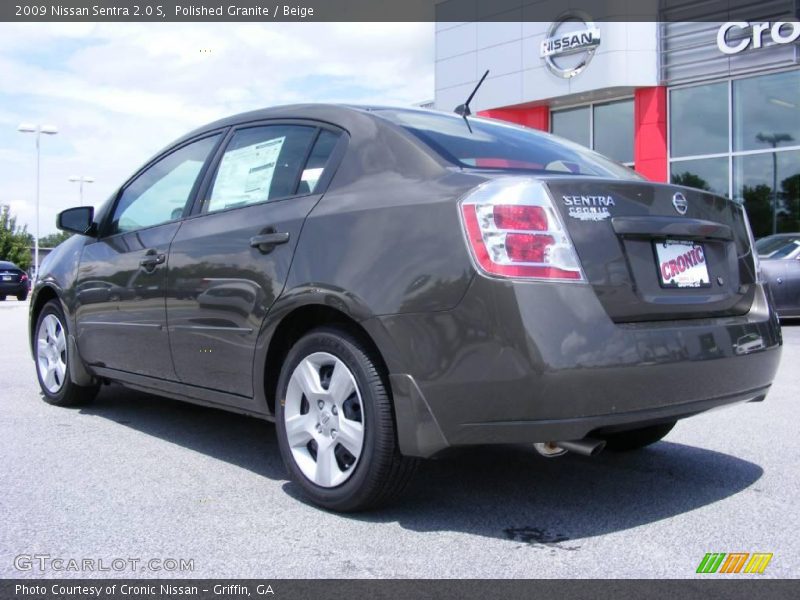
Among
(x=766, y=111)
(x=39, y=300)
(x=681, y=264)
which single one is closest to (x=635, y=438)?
(x=681, y=264)

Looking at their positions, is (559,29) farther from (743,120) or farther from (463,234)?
(463,234)

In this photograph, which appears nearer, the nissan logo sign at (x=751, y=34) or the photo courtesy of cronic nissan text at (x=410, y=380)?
the photo courtesy of cronic nissan text at (x=410, y=380)

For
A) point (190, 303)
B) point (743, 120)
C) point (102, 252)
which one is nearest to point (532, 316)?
point (190, 303)

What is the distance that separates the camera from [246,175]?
394 cm

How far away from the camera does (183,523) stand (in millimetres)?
3078

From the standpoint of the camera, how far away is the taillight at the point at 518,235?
274 cm

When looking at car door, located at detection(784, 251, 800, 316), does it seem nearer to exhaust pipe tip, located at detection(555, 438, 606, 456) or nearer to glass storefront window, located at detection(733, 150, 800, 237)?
glass storefront window, located at detection(733, 150, 800, 237)

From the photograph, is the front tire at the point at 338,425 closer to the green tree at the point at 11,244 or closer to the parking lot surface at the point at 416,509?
the parking lot surface at the point at 416,509

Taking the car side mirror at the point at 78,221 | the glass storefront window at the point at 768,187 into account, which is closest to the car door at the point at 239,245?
the car side mirror at the point at 78,221

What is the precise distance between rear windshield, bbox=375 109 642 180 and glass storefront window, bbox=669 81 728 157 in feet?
57.9

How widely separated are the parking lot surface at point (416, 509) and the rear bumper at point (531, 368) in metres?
0.40

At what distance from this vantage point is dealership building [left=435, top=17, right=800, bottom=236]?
1895 cm

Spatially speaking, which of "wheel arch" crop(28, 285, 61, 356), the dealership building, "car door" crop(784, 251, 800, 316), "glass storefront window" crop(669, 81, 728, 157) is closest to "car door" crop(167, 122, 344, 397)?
"wheel arch" crop(28, 285, 61, 356)

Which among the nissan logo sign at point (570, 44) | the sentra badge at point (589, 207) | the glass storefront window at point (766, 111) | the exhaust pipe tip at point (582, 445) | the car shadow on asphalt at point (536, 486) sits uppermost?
the nissan logo sign at point (570, 44)
